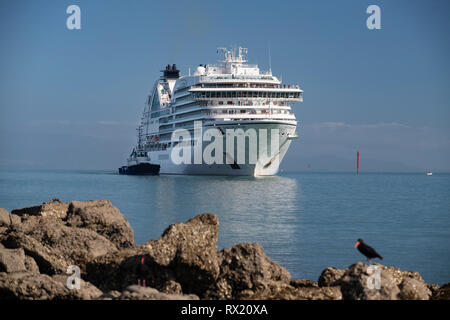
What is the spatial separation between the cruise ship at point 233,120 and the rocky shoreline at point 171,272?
147 ft

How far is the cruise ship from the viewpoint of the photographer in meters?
56.8

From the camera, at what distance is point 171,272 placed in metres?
9.71

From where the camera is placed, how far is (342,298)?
28.7 ft

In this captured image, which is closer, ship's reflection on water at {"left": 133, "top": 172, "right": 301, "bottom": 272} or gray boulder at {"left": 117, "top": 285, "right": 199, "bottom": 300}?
gray boulder at {"left": 117, "top": 285, "right": 199, "bottom": 300}

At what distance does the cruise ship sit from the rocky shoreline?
44685 millimetres

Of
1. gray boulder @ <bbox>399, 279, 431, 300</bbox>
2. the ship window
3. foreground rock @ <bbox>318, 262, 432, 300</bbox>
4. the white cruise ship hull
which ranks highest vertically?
the ship window

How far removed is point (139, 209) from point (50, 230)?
2215 centimetres

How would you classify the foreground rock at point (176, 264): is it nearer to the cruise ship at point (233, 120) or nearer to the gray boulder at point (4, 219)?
the gray boulder at point (4, 219)

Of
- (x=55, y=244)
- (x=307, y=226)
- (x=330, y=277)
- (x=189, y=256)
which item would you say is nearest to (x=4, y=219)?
(x=55, y=244)

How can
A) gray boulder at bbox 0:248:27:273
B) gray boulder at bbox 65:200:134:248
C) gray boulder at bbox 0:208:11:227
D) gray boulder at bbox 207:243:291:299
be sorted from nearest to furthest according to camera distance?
gray boulder at bbox 207:243:291:299 → gray boulder at bbox 0:248:27:273 → gray boulder at bbox 65:200:134:248 → gray boulder at bbox 0:208:11:227

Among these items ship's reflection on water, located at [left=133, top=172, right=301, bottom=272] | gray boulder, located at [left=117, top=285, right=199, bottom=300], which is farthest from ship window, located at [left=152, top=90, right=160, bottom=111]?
gray boulder, located at [left=117, top=285, right=199, bottom=300]

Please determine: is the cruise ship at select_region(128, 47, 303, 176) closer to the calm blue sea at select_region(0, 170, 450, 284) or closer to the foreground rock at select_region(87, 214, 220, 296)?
the calm blue sea at select_region(0, 170, 450, 284)
